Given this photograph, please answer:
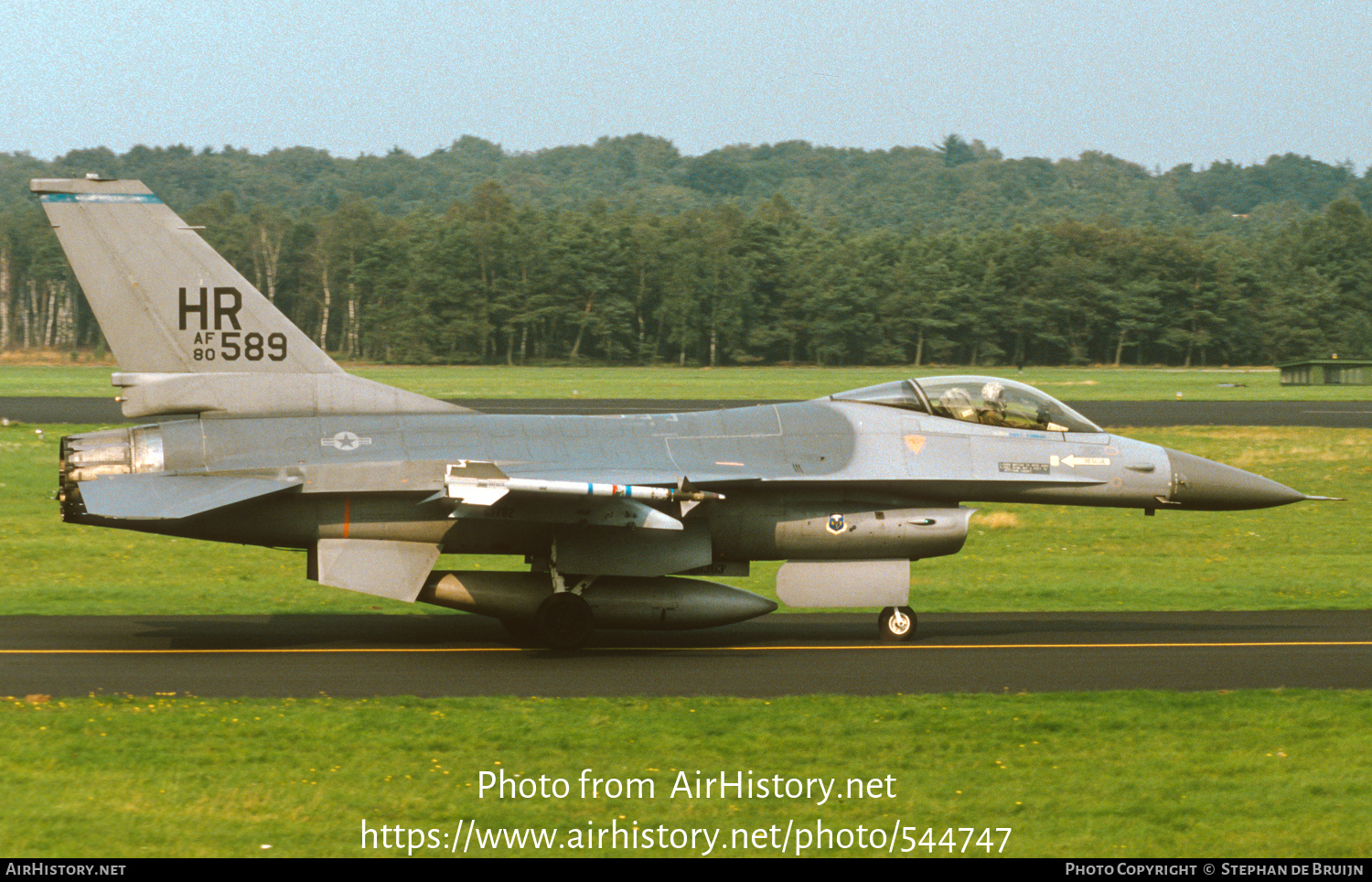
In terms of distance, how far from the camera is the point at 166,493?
14.5 m

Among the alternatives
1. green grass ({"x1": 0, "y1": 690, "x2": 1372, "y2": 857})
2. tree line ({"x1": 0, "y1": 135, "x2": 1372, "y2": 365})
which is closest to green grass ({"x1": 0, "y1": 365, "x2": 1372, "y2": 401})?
tree line ({"x1": 0, "y1": 135, "x2": 1372, "y2": 365})

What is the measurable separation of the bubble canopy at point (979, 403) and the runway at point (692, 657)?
2626 mm

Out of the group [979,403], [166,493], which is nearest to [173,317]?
[166,493]

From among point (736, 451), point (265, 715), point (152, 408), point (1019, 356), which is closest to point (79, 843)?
point (265, 715)

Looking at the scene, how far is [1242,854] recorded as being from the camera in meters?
8.21

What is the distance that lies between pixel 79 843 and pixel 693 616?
8411 mm

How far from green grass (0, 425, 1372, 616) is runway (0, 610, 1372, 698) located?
3.76 feet

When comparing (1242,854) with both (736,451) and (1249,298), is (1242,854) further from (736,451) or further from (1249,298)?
(1249,298)

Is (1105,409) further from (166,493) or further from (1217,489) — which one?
(166,493)

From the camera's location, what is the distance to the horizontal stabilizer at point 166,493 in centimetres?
1408

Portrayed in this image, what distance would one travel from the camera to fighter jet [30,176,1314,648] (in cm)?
1494

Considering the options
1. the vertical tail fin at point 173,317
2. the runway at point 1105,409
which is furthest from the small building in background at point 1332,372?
the vertical tail fin at point 173,317

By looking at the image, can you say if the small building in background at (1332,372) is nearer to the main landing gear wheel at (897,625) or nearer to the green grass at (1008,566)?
the green grass at (1008,566)

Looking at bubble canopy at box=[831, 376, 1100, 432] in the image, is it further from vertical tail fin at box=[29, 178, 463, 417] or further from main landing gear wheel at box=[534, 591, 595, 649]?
vertical tail fin at box=[29, 178, 463, 417]
